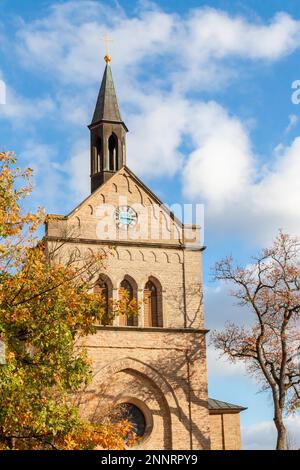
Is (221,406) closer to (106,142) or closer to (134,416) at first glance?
(134,416)

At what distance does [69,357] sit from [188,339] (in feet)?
46.2

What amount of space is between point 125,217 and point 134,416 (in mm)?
8459

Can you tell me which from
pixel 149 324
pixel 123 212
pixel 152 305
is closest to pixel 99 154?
pixel 123 212

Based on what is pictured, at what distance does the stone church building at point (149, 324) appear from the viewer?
2900 cm

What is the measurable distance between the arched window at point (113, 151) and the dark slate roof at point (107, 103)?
1.02 meters

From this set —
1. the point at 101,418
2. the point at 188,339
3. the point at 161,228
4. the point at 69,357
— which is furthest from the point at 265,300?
the point at 69,357

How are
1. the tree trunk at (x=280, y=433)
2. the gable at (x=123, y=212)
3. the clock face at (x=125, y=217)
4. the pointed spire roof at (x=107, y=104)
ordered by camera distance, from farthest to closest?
the pointed spire roof at (x=107, y=104), the clock face at (x=125, y=217), the gable at (x=123, y=212), the tree trunk at (x=280, y=433)

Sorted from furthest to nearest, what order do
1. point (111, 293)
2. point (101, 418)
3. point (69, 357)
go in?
point (111, 293), point (101, 418), point (69, 357)

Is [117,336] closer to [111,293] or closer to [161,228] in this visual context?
[111,293]

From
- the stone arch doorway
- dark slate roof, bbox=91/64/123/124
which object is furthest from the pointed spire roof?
the stone arch doorway

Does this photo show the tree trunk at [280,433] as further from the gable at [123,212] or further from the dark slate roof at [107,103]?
the dark slate roof at [107,103]

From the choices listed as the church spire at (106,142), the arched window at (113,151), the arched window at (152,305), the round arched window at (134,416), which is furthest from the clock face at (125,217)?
the round arched window at (134,416)
